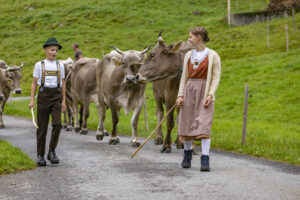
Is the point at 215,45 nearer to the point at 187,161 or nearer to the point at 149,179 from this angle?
the point at 187,161

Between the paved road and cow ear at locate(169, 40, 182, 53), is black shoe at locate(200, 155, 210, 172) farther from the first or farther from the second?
cow ear at locate(169, 40, 182, 53)

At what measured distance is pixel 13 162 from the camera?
8883 millimetres

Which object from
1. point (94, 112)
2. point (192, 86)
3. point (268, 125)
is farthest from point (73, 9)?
point (192, 86)

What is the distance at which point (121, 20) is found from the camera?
53875 millimetres

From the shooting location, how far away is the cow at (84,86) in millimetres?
15680

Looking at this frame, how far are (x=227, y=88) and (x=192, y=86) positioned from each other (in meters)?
15.8

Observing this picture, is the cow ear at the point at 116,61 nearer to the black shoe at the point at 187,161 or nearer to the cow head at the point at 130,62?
the cow head at the point at 130,62

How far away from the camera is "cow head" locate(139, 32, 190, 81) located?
10188 mm

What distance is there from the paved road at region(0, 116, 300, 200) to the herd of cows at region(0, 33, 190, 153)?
142 centimetres

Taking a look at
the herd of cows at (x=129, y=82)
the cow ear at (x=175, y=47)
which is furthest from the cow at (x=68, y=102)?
the cow ear at (x=175, y=47)

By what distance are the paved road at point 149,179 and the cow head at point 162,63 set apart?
1561 mm

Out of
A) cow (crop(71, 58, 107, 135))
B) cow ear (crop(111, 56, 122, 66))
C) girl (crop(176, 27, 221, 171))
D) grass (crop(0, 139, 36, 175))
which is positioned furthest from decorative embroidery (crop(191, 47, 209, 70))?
cow (crop(71, 58, 107, 135))

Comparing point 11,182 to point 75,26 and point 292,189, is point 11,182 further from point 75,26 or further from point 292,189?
point 75,26

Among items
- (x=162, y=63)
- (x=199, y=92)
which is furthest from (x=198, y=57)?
(x=162, y=63)
